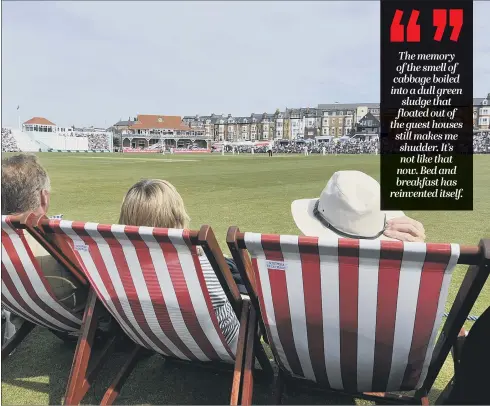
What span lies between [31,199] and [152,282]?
2.98 ft

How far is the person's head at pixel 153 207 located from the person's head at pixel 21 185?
1.68ft

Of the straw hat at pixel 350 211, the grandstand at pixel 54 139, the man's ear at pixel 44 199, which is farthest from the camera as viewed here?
the grandstand at pixel 54 139

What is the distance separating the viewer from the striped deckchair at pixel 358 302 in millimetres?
1465

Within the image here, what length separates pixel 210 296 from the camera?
1.92 metres

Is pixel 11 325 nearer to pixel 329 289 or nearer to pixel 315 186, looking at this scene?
pixel 329 289

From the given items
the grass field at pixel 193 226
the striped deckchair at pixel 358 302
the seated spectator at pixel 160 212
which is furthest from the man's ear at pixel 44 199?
the striped deckchair at pixel 358 302

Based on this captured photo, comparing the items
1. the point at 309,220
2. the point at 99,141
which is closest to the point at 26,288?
the point at 309,220

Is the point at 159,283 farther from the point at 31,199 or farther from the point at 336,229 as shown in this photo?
the point at 31,199

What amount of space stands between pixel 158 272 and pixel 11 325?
1.50 m

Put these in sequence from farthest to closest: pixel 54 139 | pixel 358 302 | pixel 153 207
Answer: pixel 54 139
pixel 153 207
pixel 358 302

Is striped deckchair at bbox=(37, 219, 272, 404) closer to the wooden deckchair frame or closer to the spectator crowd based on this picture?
the wooden deckchair frame

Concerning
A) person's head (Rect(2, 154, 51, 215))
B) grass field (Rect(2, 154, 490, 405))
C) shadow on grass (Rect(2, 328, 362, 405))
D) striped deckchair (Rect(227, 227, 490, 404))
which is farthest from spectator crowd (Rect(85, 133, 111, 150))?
striped deckchair (Rect(227, 227, 490, 404))

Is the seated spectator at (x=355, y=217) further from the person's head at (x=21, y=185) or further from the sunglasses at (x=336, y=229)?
the person's head at (x=21, y=185)

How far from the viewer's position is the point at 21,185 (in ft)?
7.55
